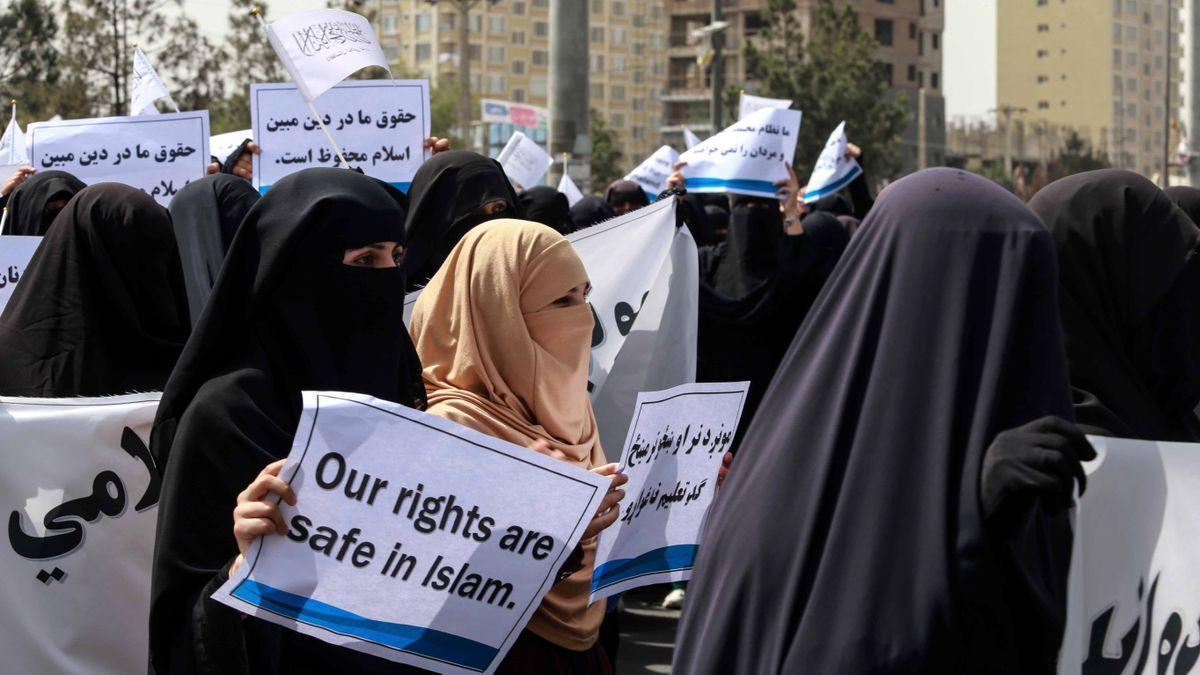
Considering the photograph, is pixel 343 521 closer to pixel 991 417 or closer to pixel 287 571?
pixel 287 571

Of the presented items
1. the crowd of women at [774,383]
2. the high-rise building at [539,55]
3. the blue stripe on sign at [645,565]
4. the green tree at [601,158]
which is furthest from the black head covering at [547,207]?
the high-rise building at [539,55]

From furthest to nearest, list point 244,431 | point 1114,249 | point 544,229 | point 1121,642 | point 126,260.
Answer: point 126,260 → point 544,229 → point 1114,249 → point 244,431 → point 1121,642

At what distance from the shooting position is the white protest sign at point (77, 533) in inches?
140

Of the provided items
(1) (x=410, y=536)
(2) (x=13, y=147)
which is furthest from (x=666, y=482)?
(2) (x=13, y=147)

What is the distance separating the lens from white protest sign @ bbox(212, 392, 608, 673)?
2.58 metres

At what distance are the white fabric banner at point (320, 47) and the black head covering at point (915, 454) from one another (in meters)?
4.18

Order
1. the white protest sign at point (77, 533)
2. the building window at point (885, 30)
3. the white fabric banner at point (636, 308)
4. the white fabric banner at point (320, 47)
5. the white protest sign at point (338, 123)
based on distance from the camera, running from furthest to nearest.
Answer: the building window at point (885, 30) → the white protest sign at point (338, 123) → the white fabric banner at point (320, 47) → the white fabric banner at point (636, 308) → the white protest sign at point (77, 533)

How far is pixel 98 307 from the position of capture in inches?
173

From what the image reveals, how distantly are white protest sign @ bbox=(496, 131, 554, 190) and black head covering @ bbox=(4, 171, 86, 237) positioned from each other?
3.47 meters

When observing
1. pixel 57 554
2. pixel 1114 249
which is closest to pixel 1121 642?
pixel 1114 249

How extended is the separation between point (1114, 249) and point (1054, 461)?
1.30 meters

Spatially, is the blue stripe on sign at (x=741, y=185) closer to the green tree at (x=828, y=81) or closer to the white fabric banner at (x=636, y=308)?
the white fabric banner at (x=636, y=308)

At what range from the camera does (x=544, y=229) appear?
11.6 ft

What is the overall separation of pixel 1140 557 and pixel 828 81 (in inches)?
1589
